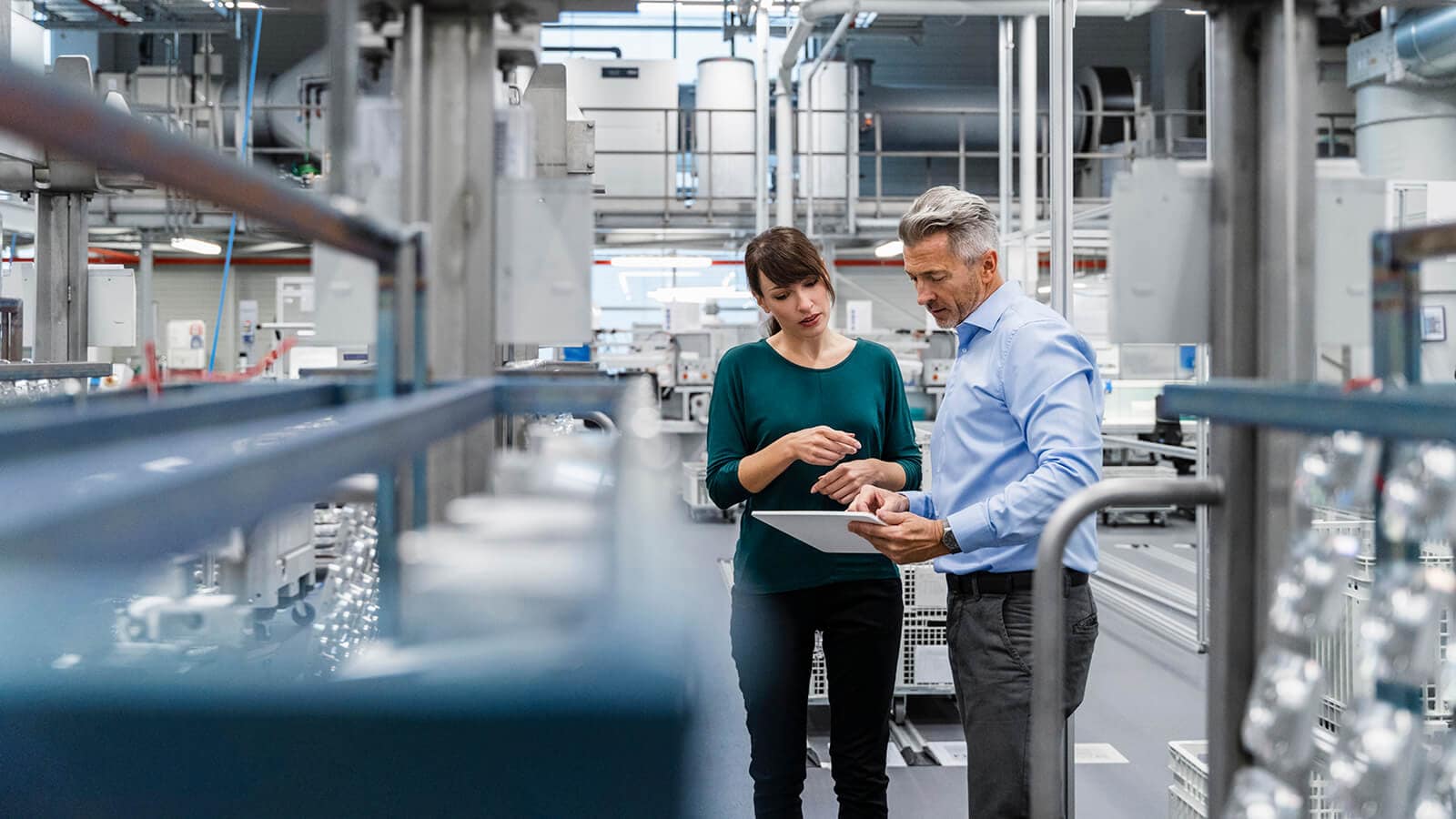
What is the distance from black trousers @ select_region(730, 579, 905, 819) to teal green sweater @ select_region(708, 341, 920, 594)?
0.12 feet

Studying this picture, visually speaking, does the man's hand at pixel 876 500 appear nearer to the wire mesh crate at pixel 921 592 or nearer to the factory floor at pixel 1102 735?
the factory floor at pixel 1102 735

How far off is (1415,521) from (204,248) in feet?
38.5

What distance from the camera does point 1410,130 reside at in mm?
6328

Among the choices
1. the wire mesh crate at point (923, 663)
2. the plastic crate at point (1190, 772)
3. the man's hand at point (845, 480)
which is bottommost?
the wire mesh crate at point (923, 663)

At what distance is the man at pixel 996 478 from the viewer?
153 centimetres

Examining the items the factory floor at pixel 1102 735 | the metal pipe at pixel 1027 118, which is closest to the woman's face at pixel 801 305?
the factory floor at pixel 1102 735

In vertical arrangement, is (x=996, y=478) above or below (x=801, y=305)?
below

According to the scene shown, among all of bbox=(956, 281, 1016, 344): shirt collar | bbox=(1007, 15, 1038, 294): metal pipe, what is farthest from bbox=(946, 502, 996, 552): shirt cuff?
bbox=(1007, 15, 1038, 294): metal pipe

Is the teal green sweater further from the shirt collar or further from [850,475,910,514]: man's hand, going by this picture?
the shirt collar

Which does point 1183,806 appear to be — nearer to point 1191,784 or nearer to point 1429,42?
point 1191,784

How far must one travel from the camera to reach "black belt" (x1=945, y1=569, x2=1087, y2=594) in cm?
159

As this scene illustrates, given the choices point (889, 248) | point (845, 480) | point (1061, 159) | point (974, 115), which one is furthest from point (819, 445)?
point (974, 115)

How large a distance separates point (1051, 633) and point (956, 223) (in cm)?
84

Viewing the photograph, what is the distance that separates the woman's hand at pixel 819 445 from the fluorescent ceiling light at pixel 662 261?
1050cm
